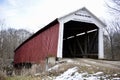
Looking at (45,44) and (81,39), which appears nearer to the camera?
(45,44)

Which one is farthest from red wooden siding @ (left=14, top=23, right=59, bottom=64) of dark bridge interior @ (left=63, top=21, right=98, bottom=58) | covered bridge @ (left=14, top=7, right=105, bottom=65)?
dark bridge interior @ (left=63, top=21, right=98, bottom=58)

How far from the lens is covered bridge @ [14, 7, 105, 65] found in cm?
1252

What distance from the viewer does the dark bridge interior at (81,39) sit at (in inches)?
570

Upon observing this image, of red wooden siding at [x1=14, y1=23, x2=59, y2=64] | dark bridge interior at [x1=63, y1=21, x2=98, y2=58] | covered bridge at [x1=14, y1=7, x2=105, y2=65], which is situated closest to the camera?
covered bridge at [x1=14, y1=7, x2=105, y2=65]

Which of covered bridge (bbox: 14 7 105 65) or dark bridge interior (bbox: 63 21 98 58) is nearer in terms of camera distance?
covered bridge (bbox: 14 7 105 65)

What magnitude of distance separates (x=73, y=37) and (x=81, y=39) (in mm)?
1661

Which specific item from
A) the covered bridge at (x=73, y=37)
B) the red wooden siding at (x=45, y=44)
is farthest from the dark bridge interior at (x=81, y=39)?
the red wooden siding at (x=45, y=44)

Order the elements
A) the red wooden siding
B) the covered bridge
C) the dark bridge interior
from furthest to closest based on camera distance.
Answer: the dark bridge interior → the red wooden siding → the covered bridge

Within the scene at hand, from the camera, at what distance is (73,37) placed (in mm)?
A: 17578

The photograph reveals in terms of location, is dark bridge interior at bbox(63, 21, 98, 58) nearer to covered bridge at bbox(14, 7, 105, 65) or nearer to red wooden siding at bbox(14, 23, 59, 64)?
covered bridge at bbox(14, 7, 105, 65)

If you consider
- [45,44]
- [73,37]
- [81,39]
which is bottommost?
[45,44]

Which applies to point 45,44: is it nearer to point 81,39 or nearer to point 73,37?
point 81,39

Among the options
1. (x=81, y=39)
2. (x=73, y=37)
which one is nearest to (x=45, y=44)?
(x=81, y=39)

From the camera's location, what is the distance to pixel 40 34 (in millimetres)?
16109
